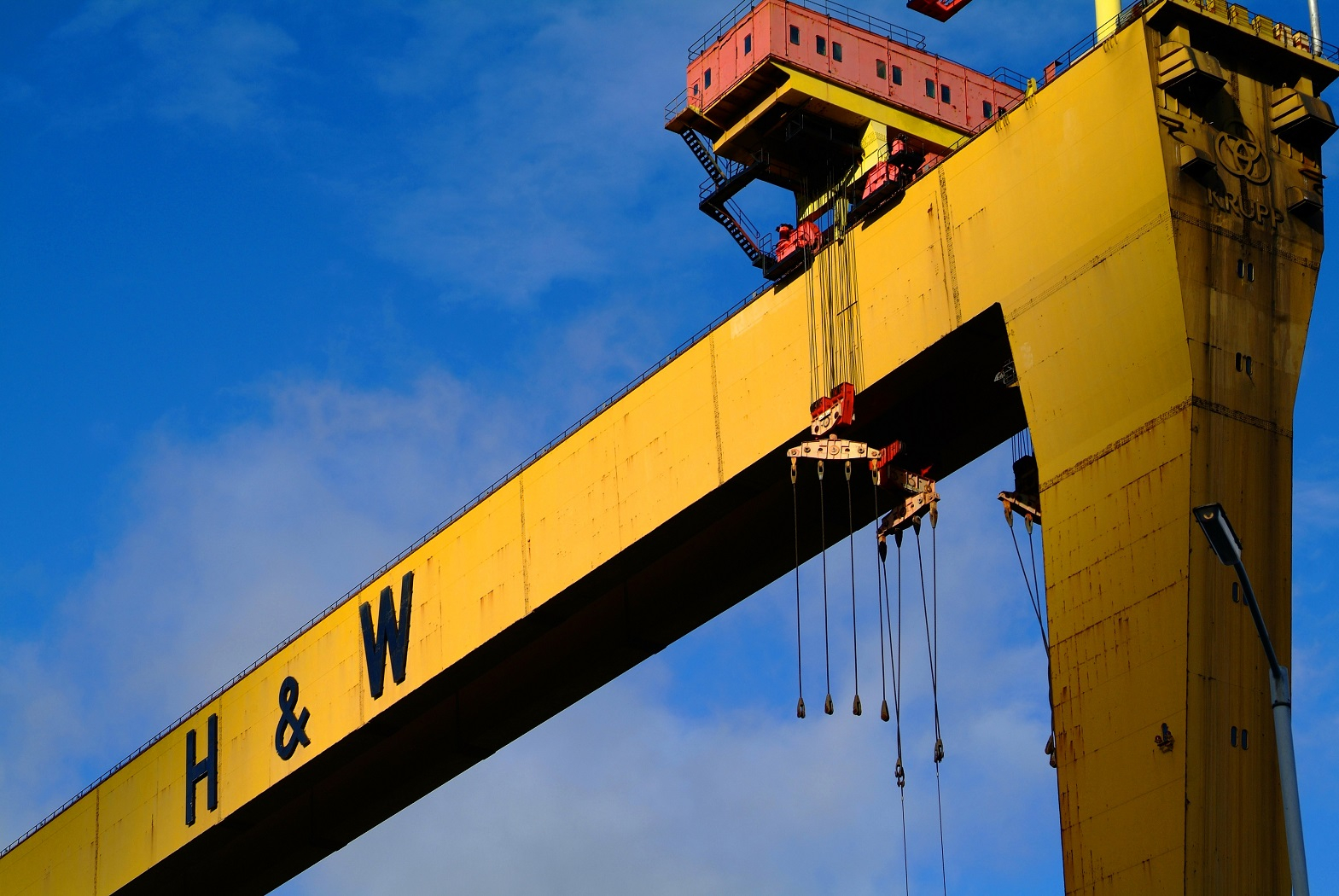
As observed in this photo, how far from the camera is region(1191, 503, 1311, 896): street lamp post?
915 inches

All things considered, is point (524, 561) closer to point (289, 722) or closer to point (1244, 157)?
point (289, 722)

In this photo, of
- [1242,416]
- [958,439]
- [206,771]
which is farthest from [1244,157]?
[206,771]

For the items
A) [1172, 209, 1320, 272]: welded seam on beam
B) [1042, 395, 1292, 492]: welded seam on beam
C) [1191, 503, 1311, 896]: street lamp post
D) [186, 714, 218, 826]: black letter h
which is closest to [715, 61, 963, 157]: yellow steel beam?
[1172, 209, 1320, 272]: welded seam on beam

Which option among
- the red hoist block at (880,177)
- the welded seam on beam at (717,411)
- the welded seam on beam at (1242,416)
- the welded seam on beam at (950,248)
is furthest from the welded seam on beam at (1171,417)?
the welded seam on beam at (717,411)

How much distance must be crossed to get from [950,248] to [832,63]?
1175 centimetres

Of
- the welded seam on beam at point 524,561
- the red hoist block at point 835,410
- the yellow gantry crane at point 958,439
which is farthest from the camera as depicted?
the welded seam on beam at point 524,561

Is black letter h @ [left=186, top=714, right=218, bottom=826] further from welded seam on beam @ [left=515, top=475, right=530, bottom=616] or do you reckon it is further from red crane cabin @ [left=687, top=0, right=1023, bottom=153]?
red crane cabin @ [left=687, top=0, right=1023, bottom=153]

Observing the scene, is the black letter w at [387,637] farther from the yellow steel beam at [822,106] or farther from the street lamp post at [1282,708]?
the street lamp post at [1282,708]

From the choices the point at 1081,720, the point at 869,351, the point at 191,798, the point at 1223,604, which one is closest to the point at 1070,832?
the point at 1081,720

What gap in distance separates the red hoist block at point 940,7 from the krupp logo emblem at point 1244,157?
14730mm

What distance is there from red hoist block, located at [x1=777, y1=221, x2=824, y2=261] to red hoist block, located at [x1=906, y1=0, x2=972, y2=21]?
24.7 ft

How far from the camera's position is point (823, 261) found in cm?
4503

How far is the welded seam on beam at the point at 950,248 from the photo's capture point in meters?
41.2

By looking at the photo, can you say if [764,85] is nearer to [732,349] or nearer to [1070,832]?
[732,349]
